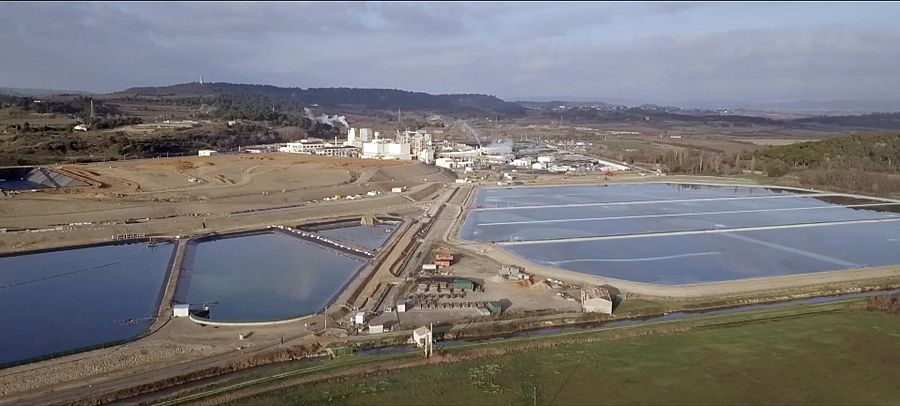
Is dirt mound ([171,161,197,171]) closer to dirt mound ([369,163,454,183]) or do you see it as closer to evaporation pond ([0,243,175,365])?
dirt mound ([369,163,454,183])

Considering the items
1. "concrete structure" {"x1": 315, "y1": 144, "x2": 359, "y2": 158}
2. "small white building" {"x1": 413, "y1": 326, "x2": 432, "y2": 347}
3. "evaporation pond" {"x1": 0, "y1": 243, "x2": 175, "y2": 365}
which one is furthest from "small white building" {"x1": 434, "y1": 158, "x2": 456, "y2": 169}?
"small white building" {"x1": 413, "y1": 326, "x2": 432, "y2": 347}

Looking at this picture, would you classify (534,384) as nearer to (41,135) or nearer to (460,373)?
(460,373)

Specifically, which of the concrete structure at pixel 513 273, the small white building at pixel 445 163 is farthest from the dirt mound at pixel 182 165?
the concrete structure at pixel 513 273

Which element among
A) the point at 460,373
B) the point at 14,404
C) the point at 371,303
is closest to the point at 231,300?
the point at 371,303

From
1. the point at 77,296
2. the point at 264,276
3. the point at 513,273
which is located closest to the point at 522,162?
the point at 513,273

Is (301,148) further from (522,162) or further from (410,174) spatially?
(522,162)
